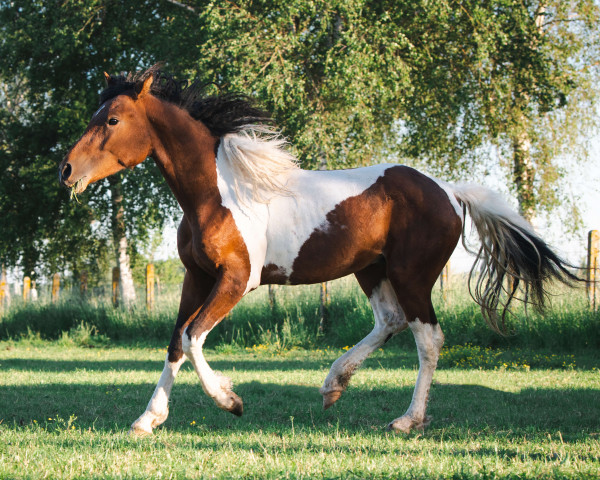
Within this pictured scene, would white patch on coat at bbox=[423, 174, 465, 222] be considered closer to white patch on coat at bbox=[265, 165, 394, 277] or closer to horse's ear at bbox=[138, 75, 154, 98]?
white patch on coat at bbox=[265, 165, 394, 277]

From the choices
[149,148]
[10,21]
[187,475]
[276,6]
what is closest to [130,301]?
[276,6]

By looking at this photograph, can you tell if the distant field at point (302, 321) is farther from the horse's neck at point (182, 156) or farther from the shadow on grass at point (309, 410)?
the horse's neck at point (182, 156)

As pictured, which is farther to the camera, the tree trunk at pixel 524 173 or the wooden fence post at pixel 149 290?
the tree trunk at pixel 524 173

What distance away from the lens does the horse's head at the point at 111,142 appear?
4637 millimetres

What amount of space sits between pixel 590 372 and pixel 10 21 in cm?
2122

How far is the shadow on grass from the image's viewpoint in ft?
15.6

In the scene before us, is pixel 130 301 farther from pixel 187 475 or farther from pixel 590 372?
pixel 187 475

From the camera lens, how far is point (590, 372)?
7984 millimetres

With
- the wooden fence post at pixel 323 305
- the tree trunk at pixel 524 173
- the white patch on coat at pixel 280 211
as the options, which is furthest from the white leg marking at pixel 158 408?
the tree trunk at pixel 524 173

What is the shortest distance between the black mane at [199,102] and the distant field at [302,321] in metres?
5.16

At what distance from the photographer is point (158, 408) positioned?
4.70 metres

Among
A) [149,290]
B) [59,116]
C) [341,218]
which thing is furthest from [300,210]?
[59,116]

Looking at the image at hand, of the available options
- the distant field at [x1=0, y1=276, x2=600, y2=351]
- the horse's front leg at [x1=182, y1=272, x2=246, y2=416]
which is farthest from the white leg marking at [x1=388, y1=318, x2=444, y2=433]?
the distant field at [x1=0, y1=276, x2=600, y2=351]

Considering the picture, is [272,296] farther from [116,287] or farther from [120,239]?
[120,239]
